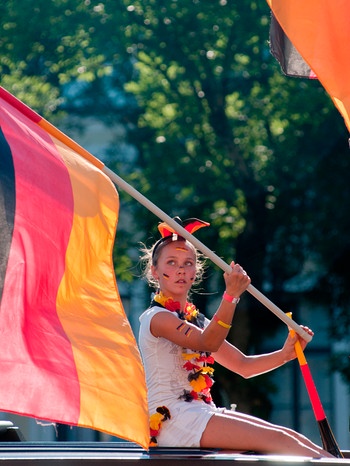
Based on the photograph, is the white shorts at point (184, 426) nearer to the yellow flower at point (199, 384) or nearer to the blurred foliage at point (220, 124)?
the yellow flower at point (199, 384)

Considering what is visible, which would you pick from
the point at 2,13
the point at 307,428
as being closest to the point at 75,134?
the point at 2,13

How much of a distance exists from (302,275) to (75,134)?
354cm

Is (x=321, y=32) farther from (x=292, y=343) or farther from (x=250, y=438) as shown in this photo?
(x=250, y=438)

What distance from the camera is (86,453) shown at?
475 cm

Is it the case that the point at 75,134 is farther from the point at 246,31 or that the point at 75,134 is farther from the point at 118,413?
the point at 118,413

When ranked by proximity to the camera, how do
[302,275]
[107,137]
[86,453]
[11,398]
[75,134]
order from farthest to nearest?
1. [107,137]
2. [75,134]
3. [302,275]
4. [86,453]
5. [11,398]

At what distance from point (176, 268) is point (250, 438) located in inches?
35.7

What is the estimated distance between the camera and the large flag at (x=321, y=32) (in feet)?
17.7

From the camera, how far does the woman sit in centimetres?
504

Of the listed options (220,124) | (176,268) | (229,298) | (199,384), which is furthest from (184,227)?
(220,124)

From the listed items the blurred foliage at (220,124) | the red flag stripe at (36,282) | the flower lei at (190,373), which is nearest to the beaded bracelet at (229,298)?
the flower lei at (190,373)

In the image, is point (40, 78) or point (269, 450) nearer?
point (269, 450)

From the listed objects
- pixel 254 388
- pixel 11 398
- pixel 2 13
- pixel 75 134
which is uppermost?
pixel 11 398

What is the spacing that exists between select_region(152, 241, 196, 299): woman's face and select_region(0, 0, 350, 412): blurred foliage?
7069mm
